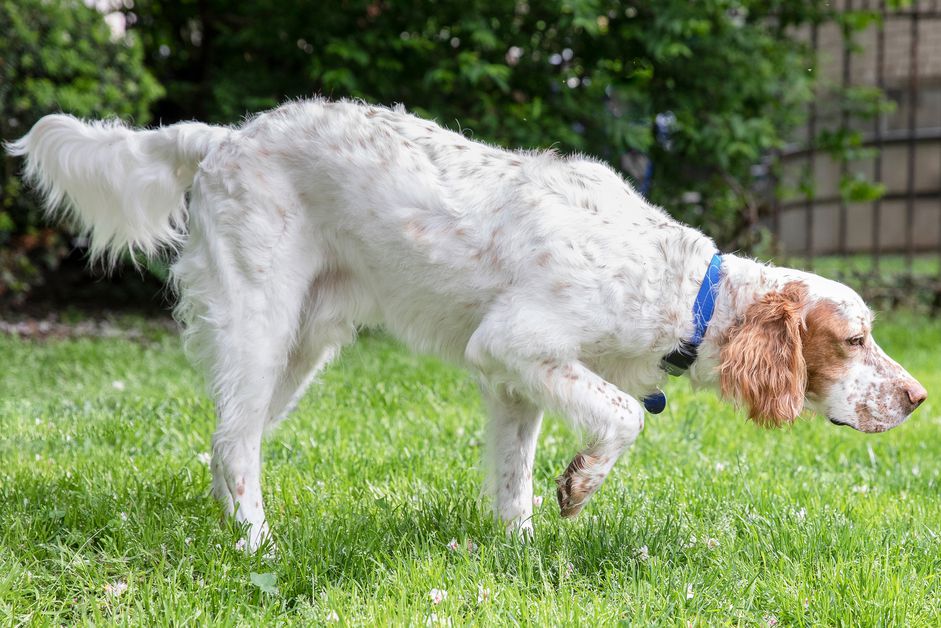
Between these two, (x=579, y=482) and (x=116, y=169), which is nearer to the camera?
(x=579, y=482)

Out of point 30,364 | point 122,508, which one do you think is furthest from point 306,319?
point 30,364

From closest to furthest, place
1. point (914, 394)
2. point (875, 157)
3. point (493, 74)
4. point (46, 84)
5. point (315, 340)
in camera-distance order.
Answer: point (914, 394) → point (315, 340) → point (493, 74) → point (46, 84) → point (875, 157)

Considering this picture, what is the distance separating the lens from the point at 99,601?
2.35m

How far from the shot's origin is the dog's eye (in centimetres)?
287

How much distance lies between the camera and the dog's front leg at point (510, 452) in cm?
314

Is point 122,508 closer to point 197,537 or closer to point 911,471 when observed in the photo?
point 197,537

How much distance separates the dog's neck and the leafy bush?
17.0 ft

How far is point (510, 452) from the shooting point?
3.18 m

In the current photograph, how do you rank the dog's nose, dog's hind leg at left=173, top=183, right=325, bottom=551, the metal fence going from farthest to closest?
the metal fence
dog's hind leg at left=173, top=183, right=325, bottom=551
the dog's nose

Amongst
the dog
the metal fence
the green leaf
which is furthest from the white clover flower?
the metal fence

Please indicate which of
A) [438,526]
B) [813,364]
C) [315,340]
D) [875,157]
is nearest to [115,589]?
[438,526]

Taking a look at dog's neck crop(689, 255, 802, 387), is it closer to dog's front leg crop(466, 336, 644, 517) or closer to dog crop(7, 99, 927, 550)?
dog crop(7, 99, 927, 550)

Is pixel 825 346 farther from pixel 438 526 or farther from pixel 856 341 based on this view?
pixel 438 526

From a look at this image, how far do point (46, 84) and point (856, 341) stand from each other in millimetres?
6097
